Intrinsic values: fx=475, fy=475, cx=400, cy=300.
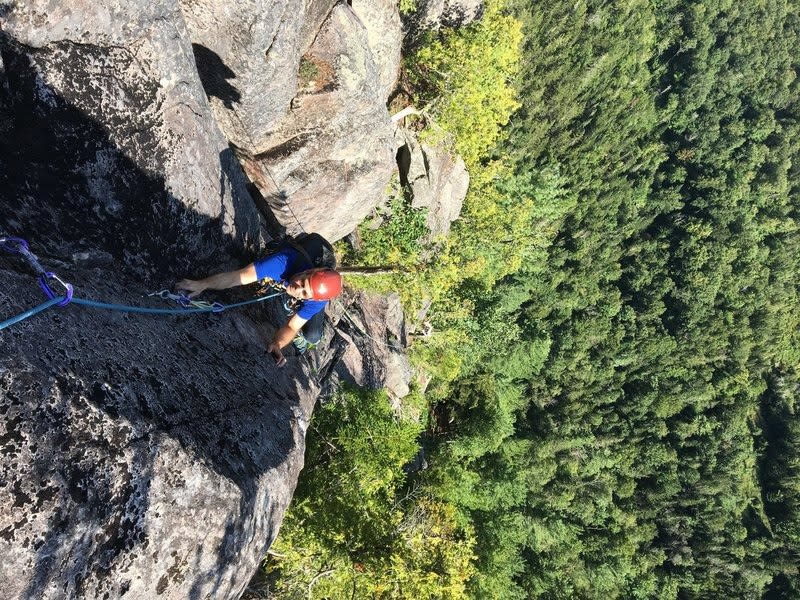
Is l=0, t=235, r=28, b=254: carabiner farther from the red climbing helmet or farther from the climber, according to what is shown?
the red climbing helmet

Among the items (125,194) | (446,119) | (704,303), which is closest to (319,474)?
(125,194)

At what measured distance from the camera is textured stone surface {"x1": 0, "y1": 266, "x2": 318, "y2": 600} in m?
3.45

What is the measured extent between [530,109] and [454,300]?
26.2m

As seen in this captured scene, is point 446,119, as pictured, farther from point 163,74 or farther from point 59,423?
point 59,423

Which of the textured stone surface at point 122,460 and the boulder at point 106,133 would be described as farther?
the boulder at point 106,133

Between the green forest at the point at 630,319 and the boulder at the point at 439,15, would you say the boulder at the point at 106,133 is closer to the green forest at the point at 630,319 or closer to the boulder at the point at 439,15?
the boulder at the point at 439,15

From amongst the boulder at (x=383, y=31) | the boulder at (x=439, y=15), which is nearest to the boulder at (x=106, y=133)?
the boulder at (x=383, y=31)

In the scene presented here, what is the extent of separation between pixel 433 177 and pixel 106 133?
1350cm

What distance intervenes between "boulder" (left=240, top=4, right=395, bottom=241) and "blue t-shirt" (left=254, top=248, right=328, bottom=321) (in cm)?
351

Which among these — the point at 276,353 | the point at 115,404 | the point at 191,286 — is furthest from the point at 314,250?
the point at 115,404

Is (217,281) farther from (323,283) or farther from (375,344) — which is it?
(375,344)

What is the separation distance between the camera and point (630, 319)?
4662cm

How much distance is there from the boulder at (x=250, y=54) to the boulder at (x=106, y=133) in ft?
3.52

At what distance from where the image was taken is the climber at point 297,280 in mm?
6703
